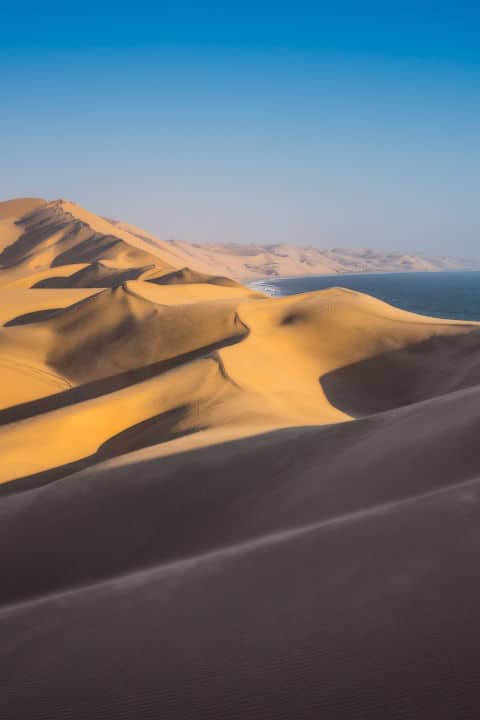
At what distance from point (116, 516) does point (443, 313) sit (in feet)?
175

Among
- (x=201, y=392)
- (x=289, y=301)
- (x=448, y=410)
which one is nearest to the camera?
(x=448, y=410)

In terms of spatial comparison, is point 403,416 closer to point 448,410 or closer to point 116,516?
point 448,410

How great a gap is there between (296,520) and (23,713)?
2829mm

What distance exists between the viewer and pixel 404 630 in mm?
2496

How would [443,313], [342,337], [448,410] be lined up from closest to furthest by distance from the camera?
[448,410]
[342,337]
[443,313]

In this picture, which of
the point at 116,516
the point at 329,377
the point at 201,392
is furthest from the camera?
the point at 329,377

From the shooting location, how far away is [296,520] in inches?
193

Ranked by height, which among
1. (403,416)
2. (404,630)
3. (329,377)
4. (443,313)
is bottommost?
(443,313)

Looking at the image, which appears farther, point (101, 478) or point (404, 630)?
point (101, 478)

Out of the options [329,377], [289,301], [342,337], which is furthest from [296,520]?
[289,301]

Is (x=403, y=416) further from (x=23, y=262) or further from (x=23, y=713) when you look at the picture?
(x=23, y=262)

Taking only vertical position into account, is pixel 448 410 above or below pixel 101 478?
above

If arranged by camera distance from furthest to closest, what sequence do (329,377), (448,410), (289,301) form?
(289,301)
(329,377)
(448,410)

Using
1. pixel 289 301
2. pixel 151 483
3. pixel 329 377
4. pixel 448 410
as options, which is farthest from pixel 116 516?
pixel 289 301
